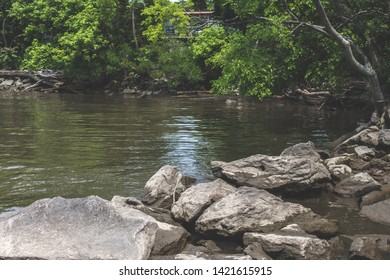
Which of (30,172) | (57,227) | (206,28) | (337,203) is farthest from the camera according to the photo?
(206,28)

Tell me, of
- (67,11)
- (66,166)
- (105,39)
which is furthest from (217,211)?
(67,11)

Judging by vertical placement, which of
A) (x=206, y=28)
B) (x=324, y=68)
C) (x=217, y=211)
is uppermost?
(x=206, y=28)

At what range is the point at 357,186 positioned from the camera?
38.9 ft

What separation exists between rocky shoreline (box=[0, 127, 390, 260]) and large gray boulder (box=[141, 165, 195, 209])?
0.02 metres

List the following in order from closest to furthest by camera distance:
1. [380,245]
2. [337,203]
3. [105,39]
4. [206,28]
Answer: [380,245] → [337,203] → [206,28] → [105,39]

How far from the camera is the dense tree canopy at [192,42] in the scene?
20344 mm

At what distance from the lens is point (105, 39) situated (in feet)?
156

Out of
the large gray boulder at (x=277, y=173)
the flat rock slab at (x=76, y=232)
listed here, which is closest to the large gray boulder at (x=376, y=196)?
the large gray boulder at (x=277, y=173)

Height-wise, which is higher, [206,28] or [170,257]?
[206,28]

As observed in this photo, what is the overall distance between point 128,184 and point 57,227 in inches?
200

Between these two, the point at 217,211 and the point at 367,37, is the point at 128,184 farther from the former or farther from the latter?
the point at 367,37

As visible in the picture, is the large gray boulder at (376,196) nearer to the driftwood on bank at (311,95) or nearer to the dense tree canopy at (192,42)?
the dense tree canopy at (192,42)

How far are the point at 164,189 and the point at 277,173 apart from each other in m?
2.79

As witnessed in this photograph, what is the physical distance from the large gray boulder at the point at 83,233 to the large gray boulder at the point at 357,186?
16.1 feet
